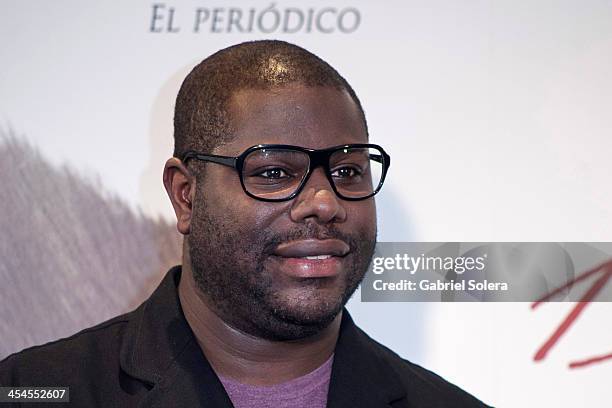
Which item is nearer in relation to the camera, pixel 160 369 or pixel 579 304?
pixel 160 369

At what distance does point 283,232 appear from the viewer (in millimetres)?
1263

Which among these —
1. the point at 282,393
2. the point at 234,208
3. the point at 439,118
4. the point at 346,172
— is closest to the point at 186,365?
the point at 282,393

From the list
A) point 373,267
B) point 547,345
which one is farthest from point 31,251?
point 547,345

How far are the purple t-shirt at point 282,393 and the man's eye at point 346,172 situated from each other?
34 centimetres

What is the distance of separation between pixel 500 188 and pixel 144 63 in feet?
2.61

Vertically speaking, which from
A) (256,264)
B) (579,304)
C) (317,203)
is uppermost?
(317,203)

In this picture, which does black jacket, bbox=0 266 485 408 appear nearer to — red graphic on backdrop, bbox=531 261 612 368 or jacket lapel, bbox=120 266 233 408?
jacket lapel, bbox=120 266 233 408

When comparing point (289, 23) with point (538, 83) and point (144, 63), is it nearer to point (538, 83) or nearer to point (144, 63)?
point (144, 63)

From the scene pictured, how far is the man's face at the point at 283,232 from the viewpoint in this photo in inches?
49.9

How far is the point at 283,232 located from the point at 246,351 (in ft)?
0.76

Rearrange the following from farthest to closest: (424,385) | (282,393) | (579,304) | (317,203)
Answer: (579,304) → (424,385) → (282,393) → (317,203)

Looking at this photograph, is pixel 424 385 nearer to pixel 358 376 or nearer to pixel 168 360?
pixel 358 376

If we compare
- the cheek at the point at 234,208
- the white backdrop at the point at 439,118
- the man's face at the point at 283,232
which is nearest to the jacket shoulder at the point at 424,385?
the white backdrop at the point at 439,118

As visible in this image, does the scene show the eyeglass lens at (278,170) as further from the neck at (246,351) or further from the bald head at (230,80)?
the neck at (246,351)
